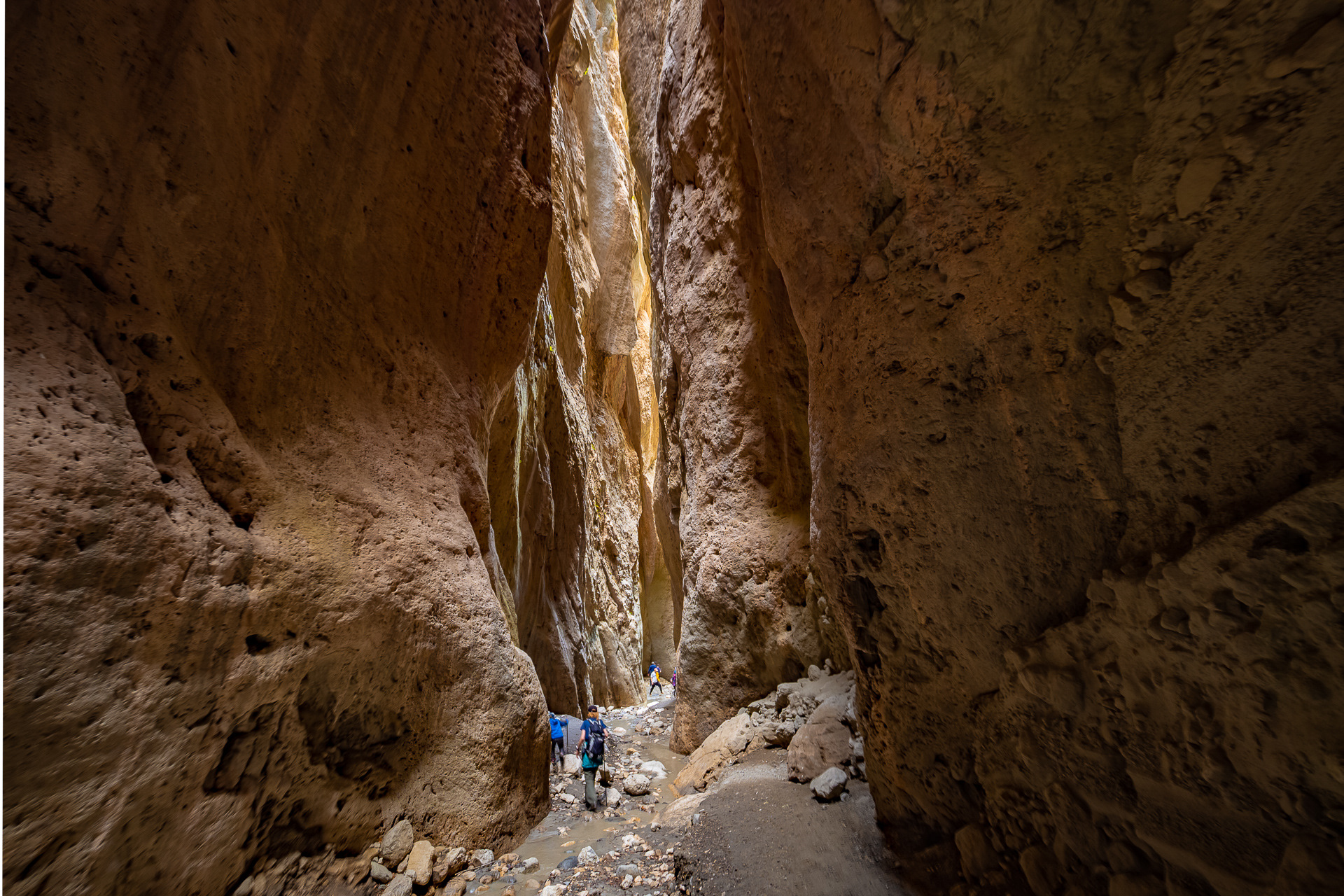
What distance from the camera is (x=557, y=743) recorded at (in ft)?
18.9

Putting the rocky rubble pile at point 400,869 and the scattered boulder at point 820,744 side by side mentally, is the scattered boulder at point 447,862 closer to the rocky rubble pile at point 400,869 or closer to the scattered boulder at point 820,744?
the rocky rubble pile at point 400,869

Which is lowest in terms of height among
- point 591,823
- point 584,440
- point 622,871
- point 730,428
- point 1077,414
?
point 622,871

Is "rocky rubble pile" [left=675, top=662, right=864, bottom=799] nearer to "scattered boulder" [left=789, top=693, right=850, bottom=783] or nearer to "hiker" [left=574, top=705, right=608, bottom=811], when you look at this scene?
"scattered boulder" [left=789, top=693, right=850, bottom=783]

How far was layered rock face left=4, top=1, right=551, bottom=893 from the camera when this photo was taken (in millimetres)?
1887

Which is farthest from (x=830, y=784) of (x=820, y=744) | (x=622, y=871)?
(x=622, y=871)

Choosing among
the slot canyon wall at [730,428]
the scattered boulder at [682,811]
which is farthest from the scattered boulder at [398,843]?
the slot canyon wall at [730,428]

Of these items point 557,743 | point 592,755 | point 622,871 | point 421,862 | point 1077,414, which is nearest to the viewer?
point 1077,414

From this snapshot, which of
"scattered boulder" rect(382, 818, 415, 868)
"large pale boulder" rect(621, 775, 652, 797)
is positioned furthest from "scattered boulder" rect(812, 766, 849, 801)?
"scattered boulder" rect(382, 818, 415, 868)

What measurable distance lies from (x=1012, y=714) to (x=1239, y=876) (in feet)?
2.45

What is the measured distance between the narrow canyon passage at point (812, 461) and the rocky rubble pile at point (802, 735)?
4 centimetres

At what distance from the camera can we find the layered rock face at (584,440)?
26.5ft

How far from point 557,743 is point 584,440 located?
688cm

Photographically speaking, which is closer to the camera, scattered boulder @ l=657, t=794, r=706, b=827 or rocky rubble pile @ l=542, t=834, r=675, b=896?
rocky rubble pile @ l=542, t=834, r=675, b=896

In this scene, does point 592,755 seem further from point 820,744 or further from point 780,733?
point 820,744
